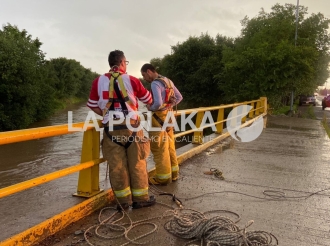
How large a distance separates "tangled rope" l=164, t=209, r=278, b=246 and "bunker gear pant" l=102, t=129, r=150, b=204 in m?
0.64

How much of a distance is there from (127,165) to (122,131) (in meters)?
0.43

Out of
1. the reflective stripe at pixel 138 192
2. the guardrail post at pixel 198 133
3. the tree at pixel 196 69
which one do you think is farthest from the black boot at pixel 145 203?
the tree at pixel 196 69

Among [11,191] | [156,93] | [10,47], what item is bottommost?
[11,191]

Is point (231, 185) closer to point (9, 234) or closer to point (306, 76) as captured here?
point (9, 234)

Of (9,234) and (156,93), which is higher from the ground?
(156,93)

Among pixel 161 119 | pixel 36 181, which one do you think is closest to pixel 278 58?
pixel 161 119

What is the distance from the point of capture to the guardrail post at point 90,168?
405 centimetres

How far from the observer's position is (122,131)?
3.91 meters

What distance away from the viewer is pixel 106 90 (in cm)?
379

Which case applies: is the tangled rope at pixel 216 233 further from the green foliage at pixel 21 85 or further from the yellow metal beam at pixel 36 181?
the green foliage at pixel 21 85

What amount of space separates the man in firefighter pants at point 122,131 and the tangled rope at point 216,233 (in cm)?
67

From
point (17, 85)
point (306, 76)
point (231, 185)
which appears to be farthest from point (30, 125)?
point (231, 185)

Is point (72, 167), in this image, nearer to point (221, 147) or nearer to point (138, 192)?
point (138, 192)

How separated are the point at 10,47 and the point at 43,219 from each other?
2579cm
